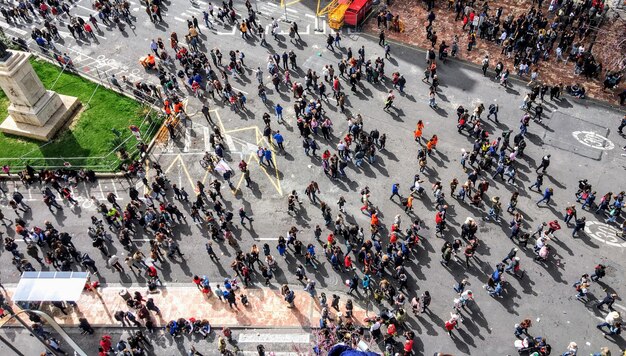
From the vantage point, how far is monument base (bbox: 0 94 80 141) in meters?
35.9

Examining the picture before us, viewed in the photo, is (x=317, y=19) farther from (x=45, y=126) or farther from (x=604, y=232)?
(x=604, y=232)

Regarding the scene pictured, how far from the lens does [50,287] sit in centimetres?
2483

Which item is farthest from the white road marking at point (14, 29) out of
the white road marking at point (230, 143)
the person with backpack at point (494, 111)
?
the person with backpack at point (494, 111)

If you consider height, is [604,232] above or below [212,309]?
above

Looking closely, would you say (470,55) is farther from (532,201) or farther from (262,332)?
(262,332)

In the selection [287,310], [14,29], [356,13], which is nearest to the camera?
[287,310]

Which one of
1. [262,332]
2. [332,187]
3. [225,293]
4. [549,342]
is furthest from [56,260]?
[549,342]

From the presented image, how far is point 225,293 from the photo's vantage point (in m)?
25.8

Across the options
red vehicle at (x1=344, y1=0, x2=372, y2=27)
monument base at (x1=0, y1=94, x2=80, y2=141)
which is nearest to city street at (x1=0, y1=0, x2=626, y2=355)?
Result: red vehicle at (x1=344, y1=0, x2=372, y2=27)

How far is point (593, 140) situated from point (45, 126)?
123 feet

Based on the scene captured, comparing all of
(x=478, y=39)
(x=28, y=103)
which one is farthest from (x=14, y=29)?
(x=478, y=39)

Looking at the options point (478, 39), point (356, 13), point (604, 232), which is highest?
point (356, 13)

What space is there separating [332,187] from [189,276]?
10066mm

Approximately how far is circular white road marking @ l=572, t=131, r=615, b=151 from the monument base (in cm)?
3545
